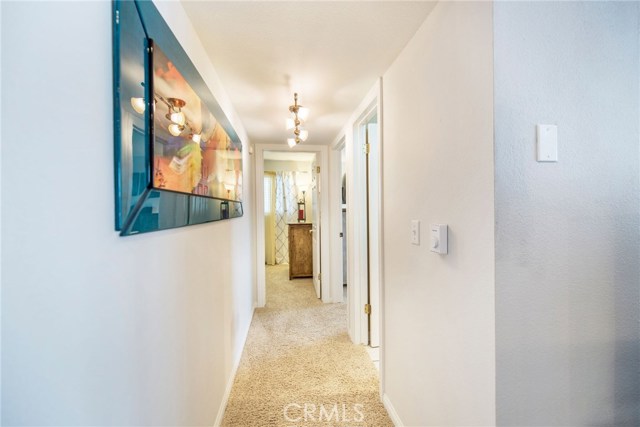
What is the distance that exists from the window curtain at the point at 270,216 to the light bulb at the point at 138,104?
5028 mm

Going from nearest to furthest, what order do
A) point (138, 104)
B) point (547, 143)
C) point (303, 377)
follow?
1. point (138, 104)
2. point (547, 143)
3. point (303, 377)

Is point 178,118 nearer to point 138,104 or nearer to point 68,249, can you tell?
point 138,104

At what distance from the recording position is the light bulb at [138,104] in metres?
0.70

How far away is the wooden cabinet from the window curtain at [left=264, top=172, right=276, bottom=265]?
4.11ft

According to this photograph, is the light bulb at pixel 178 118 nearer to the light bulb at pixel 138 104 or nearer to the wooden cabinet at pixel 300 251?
the light bulb at pixel 138 104

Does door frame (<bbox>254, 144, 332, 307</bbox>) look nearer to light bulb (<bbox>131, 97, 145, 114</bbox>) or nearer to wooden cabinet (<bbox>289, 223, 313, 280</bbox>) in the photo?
wooden cabinet (<bbox>289, 223, 313, 280</bbox>)

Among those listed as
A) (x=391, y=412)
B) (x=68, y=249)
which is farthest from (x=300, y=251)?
(x=68, y=249)

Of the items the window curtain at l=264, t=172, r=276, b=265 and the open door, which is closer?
the open door

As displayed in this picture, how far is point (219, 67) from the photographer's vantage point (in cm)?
159

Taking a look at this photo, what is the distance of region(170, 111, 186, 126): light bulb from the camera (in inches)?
36.2

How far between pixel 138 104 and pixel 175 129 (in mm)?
206

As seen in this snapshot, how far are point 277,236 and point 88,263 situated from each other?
210 inches

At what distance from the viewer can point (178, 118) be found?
956 millimetres

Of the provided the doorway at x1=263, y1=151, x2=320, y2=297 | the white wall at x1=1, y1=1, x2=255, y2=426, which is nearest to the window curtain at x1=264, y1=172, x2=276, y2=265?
the doorway at x1=263, y1=151, x2=320, y2=297
